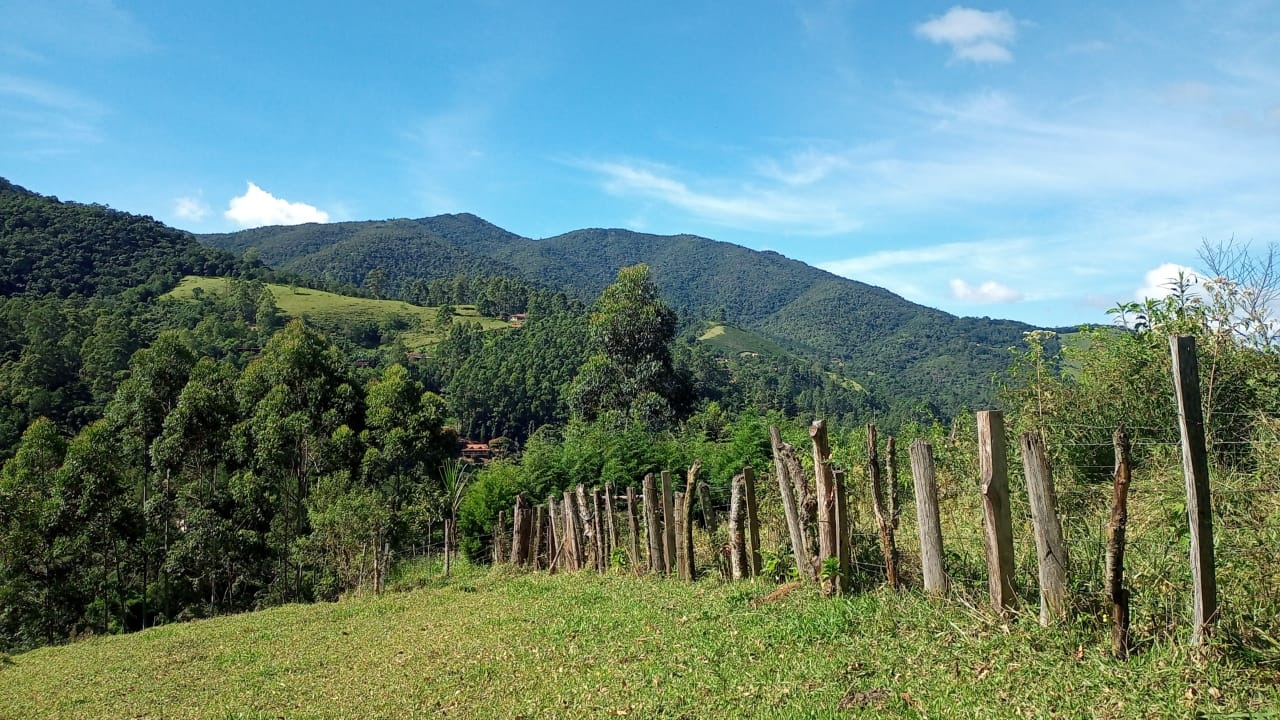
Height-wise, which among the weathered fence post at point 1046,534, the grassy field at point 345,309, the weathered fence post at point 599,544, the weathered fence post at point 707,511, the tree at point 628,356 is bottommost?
the weathered fence post at point 599,544

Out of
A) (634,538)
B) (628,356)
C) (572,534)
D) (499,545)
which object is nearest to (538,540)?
(572,534)

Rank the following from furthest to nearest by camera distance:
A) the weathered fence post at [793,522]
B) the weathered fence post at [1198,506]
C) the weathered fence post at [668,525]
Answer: the weathered fence post at [668,525] < the weathered fence post at [793,522] < the weathered fence post at [1198,506]

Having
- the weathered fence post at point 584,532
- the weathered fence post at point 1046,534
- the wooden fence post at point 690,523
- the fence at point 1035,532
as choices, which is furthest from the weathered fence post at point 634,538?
the weathered fence post at point 1046,534

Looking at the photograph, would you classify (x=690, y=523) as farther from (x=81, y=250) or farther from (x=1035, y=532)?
(x=81, y=250)

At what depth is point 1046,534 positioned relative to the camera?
492 centimetres

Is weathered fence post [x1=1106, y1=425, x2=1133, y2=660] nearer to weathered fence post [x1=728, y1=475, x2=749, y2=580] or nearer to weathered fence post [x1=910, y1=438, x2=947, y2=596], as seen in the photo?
weathered fence post [x1=910, y1=438, x2=947, y2=596]

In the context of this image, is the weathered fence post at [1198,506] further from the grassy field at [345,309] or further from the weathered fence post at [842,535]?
the grassy field at [345,309]

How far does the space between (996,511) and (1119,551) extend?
1.03 m

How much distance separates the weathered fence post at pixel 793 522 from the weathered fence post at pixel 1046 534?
9.11 feet

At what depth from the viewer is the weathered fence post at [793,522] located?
25.2 ft

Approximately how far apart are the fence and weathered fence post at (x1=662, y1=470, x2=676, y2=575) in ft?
0.08

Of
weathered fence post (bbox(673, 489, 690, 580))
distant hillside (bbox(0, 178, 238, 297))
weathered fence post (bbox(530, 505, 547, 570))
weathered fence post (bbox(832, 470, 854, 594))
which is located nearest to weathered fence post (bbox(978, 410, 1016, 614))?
weathered fence post (bbox(832, 470, 854, 594))

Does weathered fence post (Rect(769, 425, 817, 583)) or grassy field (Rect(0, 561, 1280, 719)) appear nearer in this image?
grassy field (Rect(0, 561, 1280, 719))

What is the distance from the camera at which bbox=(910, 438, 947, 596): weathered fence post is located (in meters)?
6.12
